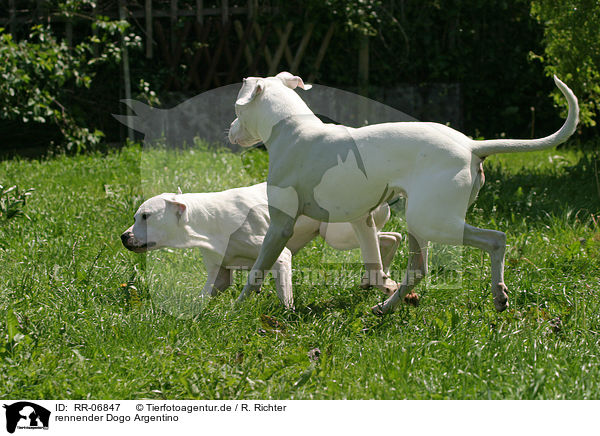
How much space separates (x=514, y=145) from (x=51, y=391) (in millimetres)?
2504

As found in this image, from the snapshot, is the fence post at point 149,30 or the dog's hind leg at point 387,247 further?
the fence post at point 149,30

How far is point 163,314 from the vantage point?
382cm

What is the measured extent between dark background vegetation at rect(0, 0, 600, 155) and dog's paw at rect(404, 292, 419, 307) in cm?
483

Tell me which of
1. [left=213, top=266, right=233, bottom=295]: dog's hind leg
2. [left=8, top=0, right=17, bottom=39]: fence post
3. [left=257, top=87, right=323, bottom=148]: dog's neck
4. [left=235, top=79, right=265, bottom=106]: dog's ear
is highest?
[left=8, top=0, right=17, bottom=39]: fence post

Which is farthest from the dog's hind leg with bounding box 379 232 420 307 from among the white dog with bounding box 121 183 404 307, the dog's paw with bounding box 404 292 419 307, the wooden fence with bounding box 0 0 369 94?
the wooden fence with bounding box 0 0 369 94

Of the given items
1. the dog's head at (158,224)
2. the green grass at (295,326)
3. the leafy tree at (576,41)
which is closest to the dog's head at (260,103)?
the dog's head at (158,224)

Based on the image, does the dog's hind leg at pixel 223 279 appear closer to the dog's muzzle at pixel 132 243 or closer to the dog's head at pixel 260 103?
the dog's muzzle at pixel 132 243

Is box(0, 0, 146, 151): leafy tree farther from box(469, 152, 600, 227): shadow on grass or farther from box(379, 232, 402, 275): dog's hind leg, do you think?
box(379, 232, 402, 275): dog's hind leg

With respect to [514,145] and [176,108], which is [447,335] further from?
[176,108]

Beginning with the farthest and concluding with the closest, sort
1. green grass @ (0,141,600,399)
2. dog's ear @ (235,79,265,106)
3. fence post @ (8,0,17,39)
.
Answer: fence post @ (8,0,17,39), dog's ear @ (235,79,265,106), green grass @ (0,141,600,399)

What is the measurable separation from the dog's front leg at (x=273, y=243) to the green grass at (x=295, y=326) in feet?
0.48

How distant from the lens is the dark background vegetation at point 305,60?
8727mm

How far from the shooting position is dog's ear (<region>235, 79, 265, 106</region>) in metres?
3.82
